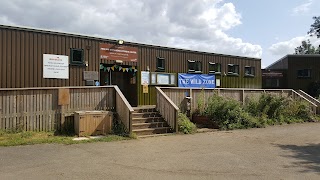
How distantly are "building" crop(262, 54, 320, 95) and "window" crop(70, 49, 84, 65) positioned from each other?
22.8m

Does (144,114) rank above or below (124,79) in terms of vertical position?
below

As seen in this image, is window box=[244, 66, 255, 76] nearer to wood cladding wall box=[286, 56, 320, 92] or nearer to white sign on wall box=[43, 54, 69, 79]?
wood cladding wall box=[286, 56, 320, 92]

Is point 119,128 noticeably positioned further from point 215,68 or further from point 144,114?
point 215,68

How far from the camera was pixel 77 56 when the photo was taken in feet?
54.9

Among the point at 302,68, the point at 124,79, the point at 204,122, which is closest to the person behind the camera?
the point at 204,122

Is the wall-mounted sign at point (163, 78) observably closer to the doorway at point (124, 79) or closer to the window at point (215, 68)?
the doorway at point (124, 79)

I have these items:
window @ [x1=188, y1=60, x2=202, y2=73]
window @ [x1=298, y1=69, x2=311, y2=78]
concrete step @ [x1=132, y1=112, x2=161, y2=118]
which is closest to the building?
window @ [x1=298, y1=69, x2=311, y2=78]

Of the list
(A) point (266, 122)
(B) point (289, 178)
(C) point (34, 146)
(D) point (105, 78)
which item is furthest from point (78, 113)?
(A) point (266, 122)

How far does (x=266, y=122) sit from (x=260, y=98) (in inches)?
64.5

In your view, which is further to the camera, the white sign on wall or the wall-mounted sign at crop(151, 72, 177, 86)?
the wall-mounted sign at crop(151, 72, 177, 86)

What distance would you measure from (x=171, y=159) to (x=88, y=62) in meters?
9.72

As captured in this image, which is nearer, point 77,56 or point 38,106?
point 38,106

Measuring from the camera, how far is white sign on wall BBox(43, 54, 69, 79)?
15.7m

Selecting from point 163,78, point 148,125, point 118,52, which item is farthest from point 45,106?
point 163,78
